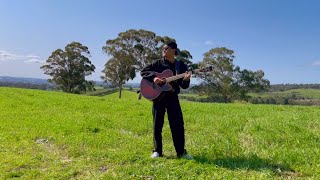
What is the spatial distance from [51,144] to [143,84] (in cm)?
375

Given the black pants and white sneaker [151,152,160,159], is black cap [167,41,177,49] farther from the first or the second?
white sneaker [151,152,160,159]

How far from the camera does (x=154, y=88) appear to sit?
7777 mm

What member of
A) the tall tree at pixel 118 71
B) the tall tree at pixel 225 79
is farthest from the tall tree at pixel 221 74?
the tall tree at pixel 118 71

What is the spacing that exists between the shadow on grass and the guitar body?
1646 millimetres

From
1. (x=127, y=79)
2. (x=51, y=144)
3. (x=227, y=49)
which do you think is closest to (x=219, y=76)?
(x=227, y=49)

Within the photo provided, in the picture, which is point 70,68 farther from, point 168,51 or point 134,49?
point 168,51

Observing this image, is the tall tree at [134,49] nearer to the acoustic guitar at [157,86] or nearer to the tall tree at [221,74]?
the tall tree at [221,74]

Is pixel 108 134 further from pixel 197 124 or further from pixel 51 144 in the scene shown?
pixel 197 124

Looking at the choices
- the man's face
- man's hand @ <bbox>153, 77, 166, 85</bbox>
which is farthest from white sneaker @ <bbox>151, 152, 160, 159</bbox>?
the man's face

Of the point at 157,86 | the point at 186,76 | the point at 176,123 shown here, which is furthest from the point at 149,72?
the point at 176,123

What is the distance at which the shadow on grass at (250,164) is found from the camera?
6.57m

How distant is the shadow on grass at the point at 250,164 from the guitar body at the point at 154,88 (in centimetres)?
165

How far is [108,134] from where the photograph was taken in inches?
428

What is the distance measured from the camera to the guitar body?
7.67m
